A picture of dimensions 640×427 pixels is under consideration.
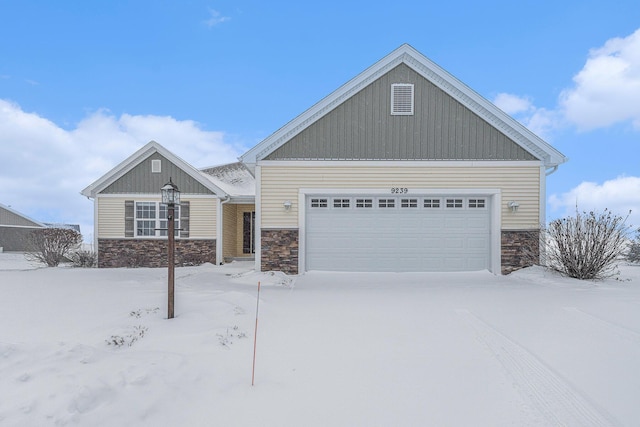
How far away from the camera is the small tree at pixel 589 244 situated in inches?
377

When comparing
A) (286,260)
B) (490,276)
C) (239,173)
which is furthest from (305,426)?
(239,173)

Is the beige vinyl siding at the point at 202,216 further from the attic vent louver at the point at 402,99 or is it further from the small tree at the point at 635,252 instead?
the small tree at the point at 635,252

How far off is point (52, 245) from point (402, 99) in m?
14.2

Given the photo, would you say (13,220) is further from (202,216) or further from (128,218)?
(202,216)

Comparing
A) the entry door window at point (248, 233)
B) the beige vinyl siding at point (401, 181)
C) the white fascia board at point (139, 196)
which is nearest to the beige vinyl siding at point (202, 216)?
the white fascia board at point (139, 196)

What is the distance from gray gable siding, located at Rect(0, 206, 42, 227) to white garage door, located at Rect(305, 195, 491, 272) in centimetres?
2646

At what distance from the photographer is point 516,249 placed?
36.6 feet

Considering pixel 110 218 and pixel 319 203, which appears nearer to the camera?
pixel 319 203

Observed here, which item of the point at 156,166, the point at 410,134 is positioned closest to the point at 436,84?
the point at 410,134

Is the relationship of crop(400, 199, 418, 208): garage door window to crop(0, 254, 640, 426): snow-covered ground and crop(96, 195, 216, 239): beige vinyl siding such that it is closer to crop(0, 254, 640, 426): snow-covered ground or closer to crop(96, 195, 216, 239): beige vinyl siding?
crop(0, 254, 640, 426): snow-covered ground

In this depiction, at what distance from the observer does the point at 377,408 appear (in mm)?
3184

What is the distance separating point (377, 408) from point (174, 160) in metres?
13.3

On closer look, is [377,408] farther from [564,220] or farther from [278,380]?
[564,220]

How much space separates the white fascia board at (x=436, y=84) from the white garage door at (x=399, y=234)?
2.04 meters
